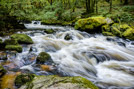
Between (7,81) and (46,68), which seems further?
(46,68)

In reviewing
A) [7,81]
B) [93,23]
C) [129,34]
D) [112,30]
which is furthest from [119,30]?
[7,81]

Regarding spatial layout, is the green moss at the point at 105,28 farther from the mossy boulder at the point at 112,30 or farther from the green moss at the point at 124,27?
the green moss at the point at 124,27

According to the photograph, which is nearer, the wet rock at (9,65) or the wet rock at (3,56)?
the wet rock at (9,65)

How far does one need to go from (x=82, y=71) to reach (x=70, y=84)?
108 inches

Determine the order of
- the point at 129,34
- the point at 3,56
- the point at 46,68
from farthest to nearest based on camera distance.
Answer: the point at 129,34
the point at 3,56
the point at 46,68

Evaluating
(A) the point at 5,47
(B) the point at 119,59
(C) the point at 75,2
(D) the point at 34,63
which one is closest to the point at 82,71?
(D) the point at 34,63

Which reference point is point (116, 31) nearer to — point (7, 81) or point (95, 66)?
point (95, 66)

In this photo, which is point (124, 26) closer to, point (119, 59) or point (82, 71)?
point (119, 59)

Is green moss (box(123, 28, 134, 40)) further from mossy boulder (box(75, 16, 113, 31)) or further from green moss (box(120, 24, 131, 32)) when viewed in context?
mossy boulder (box(75, 16, 113, 31))

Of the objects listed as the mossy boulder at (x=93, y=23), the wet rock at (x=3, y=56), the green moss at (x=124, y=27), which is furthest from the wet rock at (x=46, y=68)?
the green moss at (x=124, y=27)

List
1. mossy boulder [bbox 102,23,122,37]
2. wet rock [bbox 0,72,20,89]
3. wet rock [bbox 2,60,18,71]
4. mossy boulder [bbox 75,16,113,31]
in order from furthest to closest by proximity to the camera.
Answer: mossy boulder [bbox 75,16,113,31] → mossy boulder [bbox 102,23,122,37] → wet rock [bbox 2,60,18,71] → wet rock [bbox 0,72,20,89]

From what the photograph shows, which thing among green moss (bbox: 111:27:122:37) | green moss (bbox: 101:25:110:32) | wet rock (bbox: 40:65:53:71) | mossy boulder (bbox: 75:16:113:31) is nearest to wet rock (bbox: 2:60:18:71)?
wet rock (bbox: 40:65:53:71)

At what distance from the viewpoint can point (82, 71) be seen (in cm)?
508

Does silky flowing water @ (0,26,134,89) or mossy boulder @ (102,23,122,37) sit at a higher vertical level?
mossy boulder @ (102,23,122,37)
